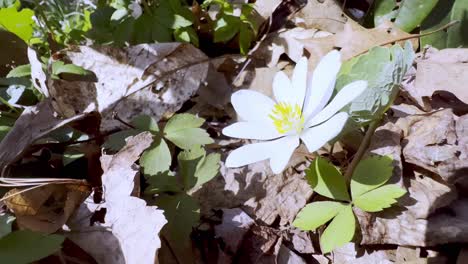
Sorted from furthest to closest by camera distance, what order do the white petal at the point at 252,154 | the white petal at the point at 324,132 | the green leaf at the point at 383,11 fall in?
the green leaf at the point at 383,11 < the white petal at the point at 252,154 < the white petal at the point at 324,132

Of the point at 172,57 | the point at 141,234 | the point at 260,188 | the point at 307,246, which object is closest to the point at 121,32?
the point at 172,57

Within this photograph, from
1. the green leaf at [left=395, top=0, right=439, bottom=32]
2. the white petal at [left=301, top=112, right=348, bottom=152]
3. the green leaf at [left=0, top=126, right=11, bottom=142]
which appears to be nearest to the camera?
the white petal at [left=301, top=112, right=348, bottom=152]

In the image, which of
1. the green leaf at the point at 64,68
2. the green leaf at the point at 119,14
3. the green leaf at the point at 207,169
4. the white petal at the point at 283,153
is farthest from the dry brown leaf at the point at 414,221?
the green leaf at the point at 119,14

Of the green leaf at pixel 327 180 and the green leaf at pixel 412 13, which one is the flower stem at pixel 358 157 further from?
the green leaf at pixel 412 13

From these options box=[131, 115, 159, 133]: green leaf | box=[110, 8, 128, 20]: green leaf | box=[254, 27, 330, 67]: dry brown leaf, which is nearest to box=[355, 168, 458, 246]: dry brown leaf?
box=[131, 115, 159, 133]: green leaf

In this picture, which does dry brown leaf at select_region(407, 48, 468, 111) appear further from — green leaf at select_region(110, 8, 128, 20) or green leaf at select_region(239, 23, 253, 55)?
green leaf at select_region(110, 8, 128, 20)

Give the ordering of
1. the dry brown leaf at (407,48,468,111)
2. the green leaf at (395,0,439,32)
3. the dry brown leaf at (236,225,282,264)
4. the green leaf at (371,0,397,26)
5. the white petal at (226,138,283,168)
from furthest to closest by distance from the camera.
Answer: the green leaf at (371,0,397,26) → the green leaf at (395,0,439,32) → the dry brown leaf at (407,48,468,111) → the dry brown leaf at (236,225,282,264) → the white petal at (226,138,283,168)

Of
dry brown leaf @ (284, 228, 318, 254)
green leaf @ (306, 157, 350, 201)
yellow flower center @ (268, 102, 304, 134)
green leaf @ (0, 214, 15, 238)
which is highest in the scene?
yellow flower center @ (268, 102, 304, 134)
